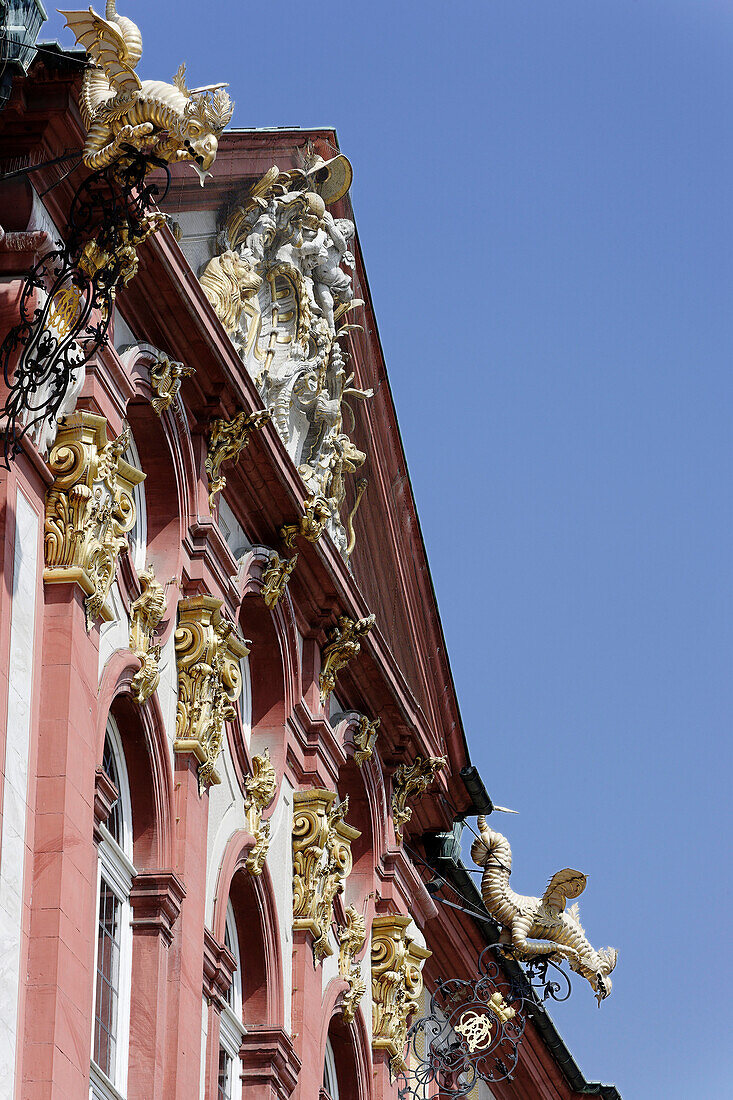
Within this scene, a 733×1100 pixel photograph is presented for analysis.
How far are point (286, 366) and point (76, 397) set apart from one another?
21.5 ft

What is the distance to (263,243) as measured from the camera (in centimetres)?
2642

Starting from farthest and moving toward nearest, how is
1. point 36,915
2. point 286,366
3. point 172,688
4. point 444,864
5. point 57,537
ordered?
point 444,864, point 286,366, point 172,688, point 57,537, point 36,915

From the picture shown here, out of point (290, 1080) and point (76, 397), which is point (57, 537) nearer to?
point (76, 397)

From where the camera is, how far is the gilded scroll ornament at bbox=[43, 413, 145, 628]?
19.9 m

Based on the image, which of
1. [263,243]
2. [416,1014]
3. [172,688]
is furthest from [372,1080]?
[263,243]

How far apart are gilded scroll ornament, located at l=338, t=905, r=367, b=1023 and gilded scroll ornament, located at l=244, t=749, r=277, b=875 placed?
2824mm

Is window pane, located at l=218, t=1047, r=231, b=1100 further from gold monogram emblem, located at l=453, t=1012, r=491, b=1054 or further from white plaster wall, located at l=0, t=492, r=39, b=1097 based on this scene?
gold monogram emblem, located at l=453, t=1012, r=491, b=1054

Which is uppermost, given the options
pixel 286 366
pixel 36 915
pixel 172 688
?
pixel 286 366

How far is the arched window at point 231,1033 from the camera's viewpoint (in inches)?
955

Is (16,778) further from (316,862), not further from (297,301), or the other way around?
(297,301)

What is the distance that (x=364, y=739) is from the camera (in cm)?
2892

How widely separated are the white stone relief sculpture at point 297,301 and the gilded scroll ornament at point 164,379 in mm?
2183

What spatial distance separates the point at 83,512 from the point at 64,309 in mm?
1564

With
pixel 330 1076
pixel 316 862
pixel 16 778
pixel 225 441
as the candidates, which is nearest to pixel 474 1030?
pixel 330 1076
